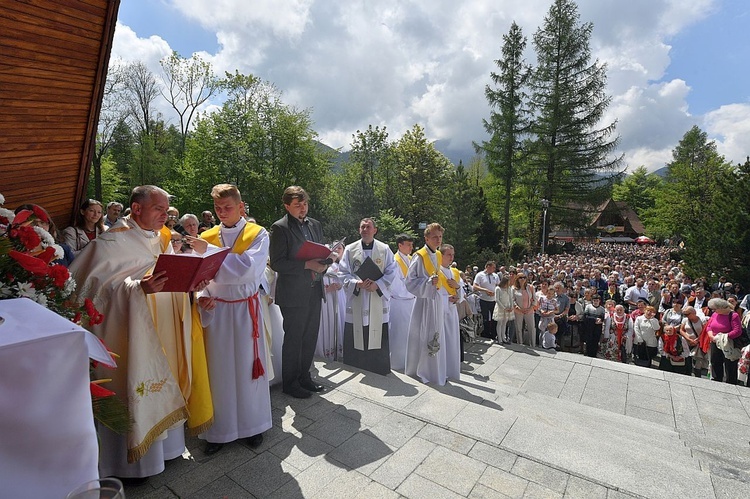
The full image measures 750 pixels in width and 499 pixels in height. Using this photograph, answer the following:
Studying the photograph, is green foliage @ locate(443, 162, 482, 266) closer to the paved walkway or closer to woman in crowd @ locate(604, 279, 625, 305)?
woman in crowd @ locate(604, 279, 625, 305)

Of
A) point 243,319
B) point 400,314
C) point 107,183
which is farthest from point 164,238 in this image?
point 107,183

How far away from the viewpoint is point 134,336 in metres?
2.66

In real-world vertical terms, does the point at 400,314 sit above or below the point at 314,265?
below

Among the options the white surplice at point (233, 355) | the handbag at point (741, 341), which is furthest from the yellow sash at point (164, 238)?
the handbag at point (741, 341)

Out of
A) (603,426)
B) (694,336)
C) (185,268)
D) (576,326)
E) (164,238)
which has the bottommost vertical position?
(603,426)

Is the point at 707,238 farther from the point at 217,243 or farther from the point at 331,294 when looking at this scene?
the point at 217,243

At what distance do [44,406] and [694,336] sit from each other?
33.8ft

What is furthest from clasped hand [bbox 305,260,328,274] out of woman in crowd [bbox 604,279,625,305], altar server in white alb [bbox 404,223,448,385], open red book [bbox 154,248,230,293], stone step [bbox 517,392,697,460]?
woman in crowd [bbox 604,279,625,305]

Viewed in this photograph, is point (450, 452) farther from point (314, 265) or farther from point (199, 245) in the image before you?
point (199, 245)

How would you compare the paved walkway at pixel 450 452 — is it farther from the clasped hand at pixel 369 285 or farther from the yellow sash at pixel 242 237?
the yellow sash at pixel 242 237

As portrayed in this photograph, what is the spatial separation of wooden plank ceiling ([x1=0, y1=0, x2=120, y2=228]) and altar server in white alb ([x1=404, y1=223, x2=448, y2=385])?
3919 mm

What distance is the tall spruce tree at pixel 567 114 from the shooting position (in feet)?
107

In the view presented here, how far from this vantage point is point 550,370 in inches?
303

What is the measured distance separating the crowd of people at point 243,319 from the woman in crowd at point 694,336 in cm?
2
